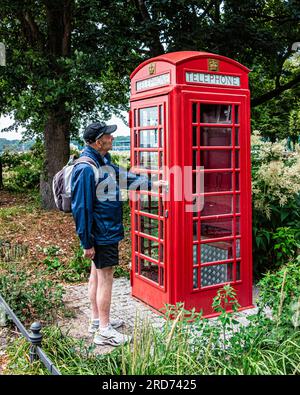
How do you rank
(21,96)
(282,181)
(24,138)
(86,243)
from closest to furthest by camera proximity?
(86,243) → (282,181) → (21,96) → (24,138)

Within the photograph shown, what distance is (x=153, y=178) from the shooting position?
5.35 metres

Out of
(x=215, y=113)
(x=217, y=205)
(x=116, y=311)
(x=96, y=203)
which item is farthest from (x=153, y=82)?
(x=116, y=311)

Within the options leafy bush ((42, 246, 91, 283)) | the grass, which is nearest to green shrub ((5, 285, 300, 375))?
the grass

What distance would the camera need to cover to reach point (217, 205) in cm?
526

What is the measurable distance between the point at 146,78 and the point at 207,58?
703 millimetres

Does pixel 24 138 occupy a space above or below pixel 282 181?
above

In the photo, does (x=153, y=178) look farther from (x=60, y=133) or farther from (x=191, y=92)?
(x=60, y=133)

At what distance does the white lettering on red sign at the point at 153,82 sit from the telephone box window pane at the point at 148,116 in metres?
0.24

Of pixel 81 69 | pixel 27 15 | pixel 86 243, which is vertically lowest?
pixel 86 243

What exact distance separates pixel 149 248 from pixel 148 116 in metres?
1.47

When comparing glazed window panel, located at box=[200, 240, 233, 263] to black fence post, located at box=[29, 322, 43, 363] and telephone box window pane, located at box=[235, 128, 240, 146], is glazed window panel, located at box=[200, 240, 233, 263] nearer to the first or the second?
telephone box window pane, located at box=[235, 128, 240, 146]

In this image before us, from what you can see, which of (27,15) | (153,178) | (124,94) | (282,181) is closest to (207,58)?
(153,178)

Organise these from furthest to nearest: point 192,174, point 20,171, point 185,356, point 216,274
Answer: point 20,171
point 216,274
point 192,174
point 185,356

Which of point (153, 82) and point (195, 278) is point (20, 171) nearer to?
point (153, 82)
